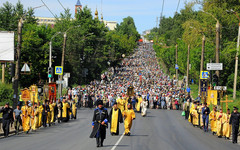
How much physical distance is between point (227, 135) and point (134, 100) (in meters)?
20.2

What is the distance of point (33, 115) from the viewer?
24766mm

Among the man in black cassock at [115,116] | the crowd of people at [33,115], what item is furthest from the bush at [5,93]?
the man in black cassock at [115,116]

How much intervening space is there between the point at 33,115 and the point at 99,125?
9.45m

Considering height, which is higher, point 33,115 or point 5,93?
point 5,93

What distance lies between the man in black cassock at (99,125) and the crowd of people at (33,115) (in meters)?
7.07

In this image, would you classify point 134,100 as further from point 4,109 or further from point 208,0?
point 4,109

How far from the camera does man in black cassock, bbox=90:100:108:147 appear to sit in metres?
16.1

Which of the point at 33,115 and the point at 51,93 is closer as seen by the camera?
the point at 33,115

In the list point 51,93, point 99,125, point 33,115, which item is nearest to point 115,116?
point 99,125

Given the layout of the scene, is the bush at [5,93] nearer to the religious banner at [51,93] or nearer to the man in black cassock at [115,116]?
the religious banner at [51,93]

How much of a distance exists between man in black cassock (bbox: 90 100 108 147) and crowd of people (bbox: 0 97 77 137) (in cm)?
707

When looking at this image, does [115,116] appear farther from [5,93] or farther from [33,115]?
[5,93]

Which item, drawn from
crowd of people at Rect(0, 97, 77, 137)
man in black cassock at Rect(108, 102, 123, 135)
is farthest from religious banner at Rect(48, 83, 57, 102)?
man in black cassock at Rect(108, 102, 123, 135)

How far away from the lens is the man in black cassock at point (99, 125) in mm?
16109
